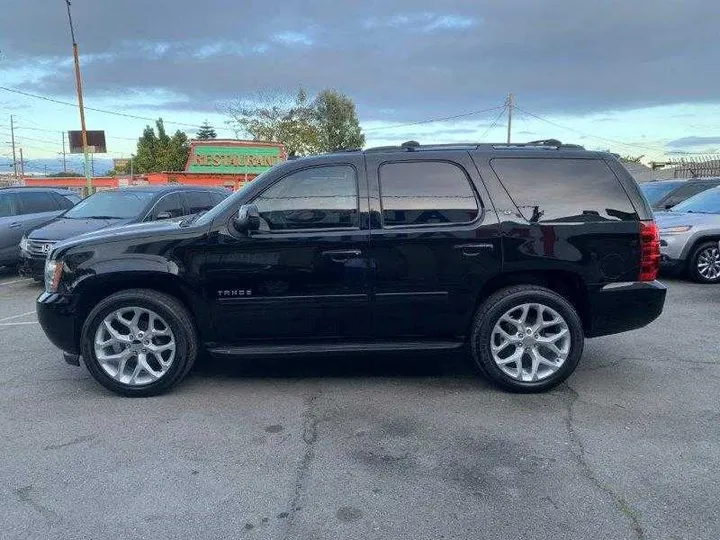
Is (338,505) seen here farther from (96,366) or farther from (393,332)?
(96,366)

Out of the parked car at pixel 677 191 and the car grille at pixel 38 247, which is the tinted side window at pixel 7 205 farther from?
the parked car at pixel 677 191

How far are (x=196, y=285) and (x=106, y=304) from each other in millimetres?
686

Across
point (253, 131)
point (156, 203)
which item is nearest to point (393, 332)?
point (156, 203)

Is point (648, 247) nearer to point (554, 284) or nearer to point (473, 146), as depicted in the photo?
point (554, 284)

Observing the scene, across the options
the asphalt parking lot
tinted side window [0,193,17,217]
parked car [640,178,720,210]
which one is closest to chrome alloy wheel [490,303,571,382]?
the asphalt parking lot

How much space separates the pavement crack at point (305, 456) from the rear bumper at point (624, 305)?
7.31 feet

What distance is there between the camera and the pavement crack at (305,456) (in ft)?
9.58

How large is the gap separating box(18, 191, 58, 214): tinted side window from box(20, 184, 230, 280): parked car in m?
1.59

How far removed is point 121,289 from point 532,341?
3.16 meters

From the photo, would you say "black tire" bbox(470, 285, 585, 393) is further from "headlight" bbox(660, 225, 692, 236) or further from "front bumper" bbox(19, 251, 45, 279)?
"front bumper" bbox(19, 251, 45, 279)

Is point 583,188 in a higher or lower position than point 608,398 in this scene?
higher

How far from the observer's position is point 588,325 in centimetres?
458

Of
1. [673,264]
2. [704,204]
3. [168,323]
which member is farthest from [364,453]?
[704,204]

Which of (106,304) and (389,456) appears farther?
(106,304)
